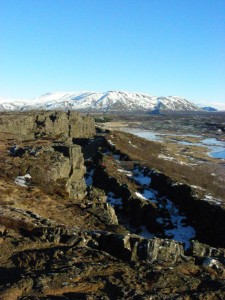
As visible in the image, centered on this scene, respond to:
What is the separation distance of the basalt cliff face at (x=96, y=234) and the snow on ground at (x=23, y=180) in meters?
0.09

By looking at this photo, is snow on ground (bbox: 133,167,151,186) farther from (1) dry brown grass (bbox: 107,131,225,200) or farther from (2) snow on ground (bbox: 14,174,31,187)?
(2) snow on ground (bbox: 14,174,31,187)

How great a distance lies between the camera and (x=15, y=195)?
31.4m

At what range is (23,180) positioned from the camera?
1448 inches

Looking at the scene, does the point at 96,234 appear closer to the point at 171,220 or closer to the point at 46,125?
the point at 171,220

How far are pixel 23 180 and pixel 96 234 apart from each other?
1663 cm

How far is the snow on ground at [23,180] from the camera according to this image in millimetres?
35884

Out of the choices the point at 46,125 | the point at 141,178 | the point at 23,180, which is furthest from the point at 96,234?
the point at 46,125

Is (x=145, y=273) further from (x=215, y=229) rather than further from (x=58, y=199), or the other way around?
(x=215, y=229)

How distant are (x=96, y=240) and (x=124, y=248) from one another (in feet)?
6.88

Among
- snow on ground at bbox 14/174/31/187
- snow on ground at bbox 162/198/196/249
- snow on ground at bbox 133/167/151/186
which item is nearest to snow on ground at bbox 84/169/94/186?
snow on ground at bbox 133/167/151/186

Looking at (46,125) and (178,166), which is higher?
(46,125)

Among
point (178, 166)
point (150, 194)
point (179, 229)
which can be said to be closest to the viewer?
point (179, 229)

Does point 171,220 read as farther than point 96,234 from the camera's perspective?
Yes

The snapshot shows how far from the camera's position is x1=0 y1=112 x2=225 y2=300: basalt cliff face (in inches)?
643
